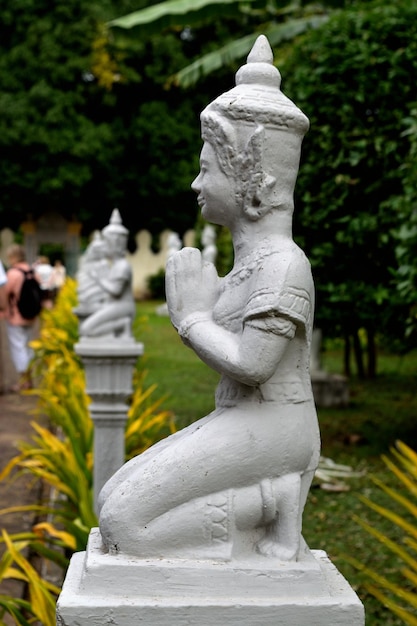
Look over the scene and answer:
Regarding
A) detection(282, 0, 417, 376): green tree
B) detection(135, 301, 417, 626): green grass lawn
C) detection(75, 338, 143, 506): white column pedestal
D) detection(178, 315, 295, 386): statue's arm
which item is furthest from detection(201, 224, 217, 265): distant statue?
detection(178, 315, 295, 386): statue's arm

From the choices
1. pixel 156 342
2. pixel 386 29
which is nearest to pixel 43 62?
pixel 156 342

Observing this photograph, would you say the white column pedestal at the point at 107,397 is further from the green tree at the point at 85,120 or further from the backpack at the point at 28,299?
the green tree at the point at 85,120

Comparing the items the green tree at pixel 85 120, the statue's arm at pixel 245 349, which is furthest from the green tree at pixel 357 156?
the green tree at pixel 85 120

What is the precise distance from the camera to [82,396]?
24.0ft

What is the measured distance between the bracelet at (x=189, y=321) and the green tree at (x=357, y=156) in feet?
16.9

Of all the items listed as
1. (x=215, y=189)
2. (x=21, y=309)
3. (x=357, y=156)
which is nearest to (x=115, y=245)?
(x=357, y=156)

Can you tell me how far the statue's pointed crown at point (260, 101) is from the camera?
2219mm

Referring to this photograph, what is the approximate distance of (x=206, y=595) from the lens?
212 cm

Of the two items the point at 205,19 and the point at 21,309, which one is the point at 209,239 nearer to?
the point at 21,309

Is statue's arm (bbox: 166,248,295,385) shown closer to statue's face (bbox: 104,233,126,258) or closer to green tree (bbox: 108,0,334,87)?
statue's face (bbox: 104,233,126,258)

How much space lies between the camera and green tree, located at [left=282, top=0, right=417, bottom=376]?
739cm

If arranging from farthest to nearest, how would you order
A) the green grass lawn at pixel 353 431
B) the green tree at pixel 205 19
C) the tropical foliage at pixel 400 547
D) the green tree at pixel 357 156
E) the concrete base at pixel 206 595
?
the green tree at pixel 205 19 < the green tree at pixel 357 156 < the green grass lawn at pixel 353 431 < the tropical foliage at pixel 400 547 < the concrete base at pixel 206 595

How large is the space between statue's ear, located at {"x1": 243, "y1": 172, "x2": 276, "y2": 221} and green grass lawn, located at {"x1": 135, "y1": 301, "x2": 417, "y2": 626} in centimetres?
234

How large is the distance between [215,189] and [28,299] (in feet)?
31.1
